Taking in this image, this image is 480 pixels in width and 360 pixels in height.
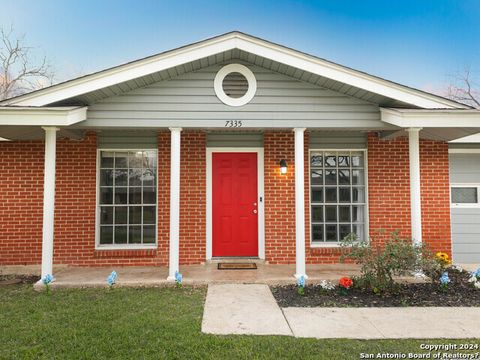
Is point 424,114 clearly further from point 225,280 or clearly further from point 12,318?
point 12,318

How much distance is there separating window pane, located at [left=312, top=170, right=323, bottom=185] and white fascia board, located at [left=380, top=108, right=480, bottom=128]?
1.95m

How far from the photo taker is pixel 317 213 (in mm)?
6988

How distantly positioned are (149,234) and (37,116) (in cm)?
298

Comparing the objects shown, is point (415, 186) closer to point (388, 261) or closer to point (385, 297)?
point (388, 261)

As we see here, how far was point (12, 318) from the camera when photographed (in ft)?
13.0

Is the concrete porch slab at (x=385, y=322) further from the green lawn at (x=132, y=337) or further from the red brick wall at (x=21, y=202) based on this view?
the red brick wall at (x=21, y=202)

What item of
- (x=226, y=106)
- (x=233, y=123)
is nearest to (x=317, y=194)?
(x=233, y=123)

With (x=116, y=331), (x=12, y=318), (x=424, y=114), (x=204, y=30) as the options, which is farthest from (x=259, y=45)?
(x=204, y=30)

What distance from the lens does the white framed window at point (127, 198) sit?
6.71m

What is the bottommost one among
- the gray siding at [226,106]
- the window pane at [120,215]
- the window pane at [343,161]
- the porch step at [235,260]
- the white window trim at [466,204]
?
the porch step at [235,260]

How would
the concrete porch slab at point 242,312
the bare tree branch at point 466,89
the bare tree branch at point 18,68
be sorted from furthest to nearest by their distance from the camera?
the bare tree branch at point 466,89 → the bare tree branch at point 18,68 → the concrete porch slab at point 242,312

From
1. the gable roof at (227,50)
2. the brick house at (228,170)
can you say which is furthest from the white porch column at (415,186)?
the gable roof at (227,50)

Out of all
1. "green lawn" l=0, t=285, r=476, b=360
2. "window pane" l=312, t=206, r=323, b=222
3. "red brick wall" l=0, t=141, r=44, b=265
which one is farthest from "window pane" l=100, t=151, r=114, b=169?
"window pane" l=312, t=206, r=323, b=222

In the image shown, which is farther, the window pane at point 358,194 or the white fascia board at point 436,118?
the window pane at point 358,194
